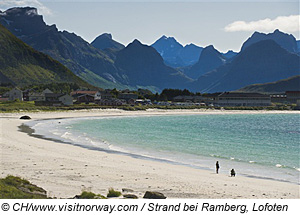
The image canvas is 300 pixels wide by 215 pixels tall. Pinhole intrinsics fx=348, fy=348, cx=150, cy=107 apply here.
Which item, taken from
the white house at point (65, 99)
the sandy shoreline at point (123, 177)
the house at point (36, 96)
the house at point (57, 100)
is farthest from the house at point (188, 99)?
the sandy shoreline at point (123, 177)

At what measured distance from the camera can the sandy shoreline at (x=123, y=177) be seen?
20.9 metres

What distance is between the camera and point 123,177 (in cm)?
2459

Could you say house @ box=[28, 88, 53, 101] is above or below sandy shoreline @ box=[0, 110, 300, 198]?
above

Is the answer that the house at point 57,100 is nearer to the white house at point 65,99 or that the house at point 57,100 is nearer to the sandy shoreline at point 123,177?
the white house at point 65,99

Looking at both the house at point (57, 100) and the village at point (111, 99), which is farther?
the village at point (111, 99)

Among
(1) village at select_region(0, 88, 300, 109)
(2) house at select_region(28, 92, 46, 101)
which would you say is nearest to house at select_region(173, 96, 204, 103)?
(1) village at select_region(0, 88, 300, 109)

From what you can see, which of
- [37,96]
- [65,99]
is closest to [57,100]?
[65,99]

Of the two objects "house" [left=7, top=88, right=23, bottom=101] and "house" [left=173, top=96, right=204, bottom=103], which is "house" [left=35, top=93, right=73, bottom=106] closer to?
"house" [left=7, top=88, right=23, bottom=101]

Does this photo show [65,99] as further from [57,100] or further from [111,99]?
[111,99]

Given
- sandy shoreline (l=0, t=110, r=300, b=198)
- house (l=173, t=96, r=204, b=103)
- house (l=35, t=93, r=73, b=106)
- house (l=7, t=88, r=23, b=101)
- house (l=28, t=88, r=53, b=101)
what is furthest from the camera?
house (l=173, t=96, r=204, b=103)

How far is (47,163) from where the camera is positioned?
28484mm

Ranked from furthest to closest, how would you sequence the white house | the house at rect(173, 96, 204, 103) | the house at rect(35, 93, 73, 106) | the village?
1. the house at rect(173, 96, 204, 103)
2. the village
3. the white house
4. the house at rect(35, 93, 73, 106)

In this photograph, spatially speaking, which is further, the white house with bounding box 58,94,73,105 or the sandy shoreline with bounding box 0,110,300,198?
the white house with bounding box 58,94,73,105

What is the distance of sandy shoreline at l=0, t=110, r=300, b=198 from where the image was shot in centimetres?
2088
